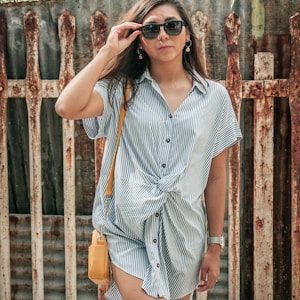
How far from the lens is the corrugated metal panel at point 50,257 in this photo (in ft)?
14.3

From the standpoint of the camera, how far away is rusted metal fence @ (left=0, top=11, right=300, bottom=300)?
3.95 meters

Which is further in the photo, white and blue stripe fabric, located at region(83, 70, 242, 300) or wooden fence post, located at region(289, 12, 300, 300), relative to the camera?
wooden fence post, located at region(289, 12, 300, 300)

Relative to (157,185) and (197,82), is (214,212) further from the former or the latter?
(197,82)

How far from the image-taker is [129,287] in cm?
256

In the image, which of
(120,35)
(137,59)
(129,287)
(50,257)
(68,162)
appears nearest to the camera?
(129,287)

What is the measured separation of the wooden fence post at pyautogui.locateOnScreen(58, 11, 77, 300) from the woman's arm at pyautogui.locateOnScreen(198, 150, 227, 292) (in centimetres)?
143

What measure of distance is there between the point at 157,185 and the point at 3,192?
1933 mm

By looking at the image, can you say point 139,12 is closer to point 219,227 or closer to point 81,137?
point 219,227

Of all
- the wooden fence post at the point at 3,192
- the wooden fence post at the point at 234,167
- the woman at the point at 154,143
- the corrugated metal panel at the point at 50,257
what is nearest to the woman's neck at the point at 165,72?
the woman at the point at 154,143

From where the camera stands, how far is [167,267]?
2686mm

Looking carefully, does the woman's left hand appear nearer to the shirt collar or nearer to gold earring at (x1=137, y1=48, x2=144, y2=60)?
the shirt collar

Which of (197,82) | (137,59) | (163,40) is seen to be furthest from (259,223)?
(163,40)

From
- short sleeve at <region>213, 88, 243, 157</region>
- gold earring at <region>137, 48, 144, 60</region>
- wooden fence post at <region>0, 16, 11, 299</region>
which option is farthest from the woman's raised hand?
wooden fence post at <region>0, 16, 11, 299</region>

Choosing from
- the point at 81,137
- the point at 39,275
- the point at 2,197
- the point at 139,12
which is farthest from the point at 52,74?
the point at 139,12
